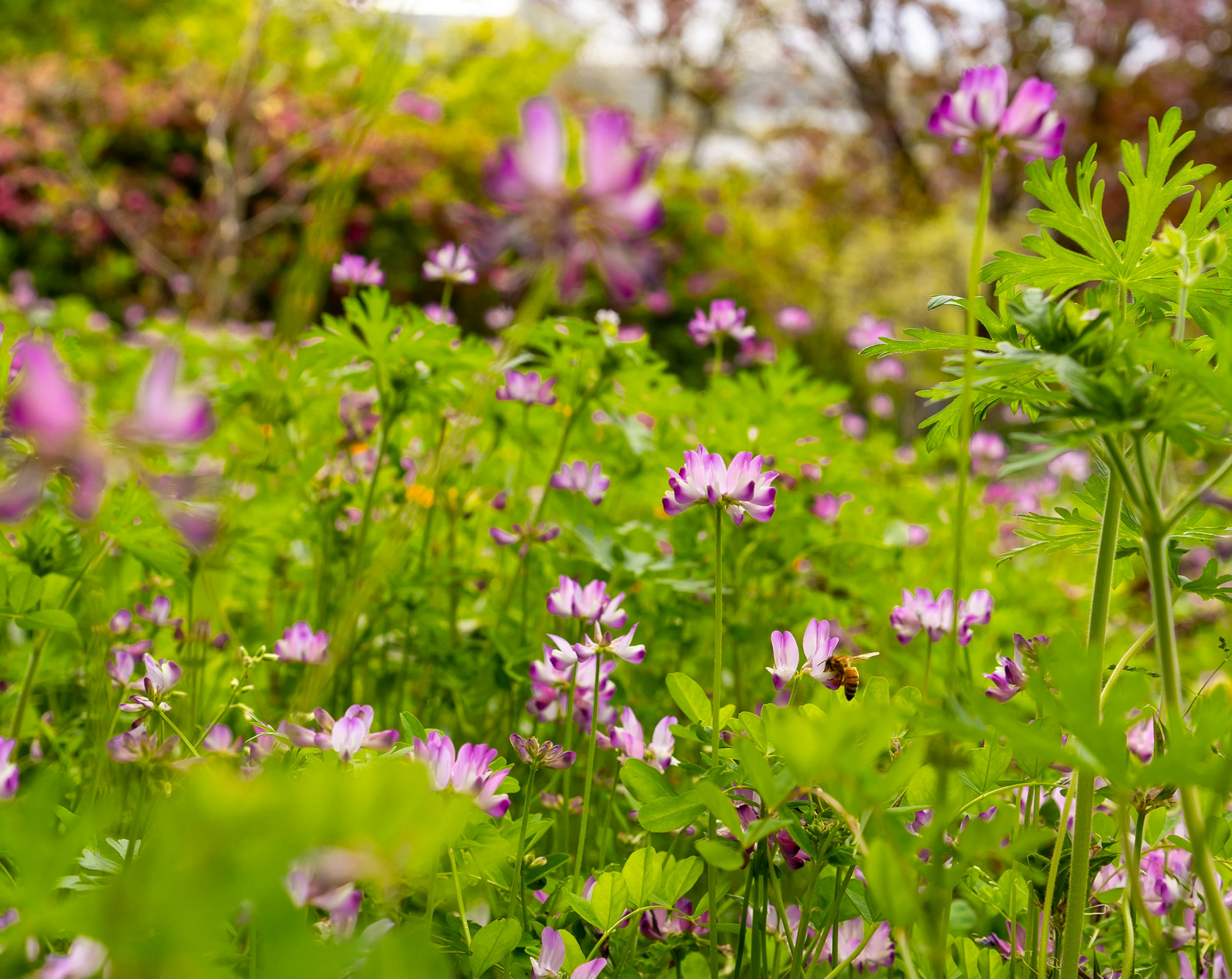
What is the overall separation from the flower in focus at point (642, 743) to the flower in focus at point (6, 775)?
1.92ft

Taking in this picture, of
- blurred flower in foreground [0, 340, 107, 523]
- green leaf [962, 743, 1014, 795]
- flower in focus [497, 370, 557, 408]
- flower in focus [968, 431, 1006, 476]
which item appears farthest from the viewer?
flower in focus [968, 431, 1006, 476]

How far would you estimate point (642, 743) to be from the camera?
112cm

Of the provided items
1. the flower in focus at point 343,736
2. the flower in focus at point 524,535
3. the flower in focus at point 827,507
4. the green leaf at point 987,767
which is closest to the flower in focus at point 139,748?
the flower in focus at point 343,736

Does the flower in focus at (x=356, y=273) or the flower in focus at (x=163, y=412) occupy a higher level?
the flower in focus at (x=356, y=273)

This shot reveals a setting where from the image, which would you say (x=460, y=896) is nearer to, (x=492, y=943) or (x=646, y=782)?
(x=492, y=943)

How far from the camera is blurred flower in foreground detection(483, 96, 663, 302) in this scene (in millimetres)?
610

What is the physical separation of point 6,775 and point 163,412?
391 millimetres

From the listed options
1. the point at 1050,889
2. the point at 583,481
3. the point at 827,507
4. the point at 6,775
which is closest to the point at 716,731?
the point at 1050,889

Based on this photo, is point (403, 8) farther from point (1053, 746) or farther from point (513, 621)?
point (513, 621)

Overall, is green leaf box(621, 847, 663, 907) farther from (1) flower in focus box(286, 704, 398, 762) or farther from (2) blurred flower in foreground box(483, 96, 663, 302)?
(2) blurred flower in foreground box(483, 96, 663, 302)

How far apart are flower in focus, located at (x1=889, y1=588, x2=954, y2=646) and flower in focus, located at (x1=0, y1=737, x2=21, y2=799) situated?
108 centimetres

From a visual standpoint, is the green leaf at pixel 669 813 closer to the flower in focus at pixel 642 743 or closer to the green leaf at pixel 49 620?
the flower in focus at pixel 642 743

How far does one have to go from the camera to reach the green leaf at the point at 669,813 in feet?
Answer: 2.78

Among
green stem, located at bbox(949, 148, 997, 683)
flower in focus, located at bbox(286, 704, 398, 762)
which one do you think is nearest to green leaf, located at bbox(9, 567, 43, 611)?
flower in focus, located at bbox(286, 704, 398, 762)
